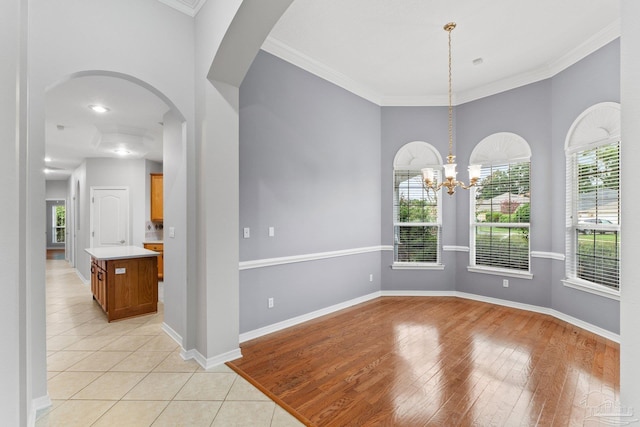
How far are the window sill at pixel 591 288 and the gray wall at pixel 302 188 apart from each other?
2.54 metres

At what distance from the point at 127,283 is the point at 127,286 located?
1.6 inches

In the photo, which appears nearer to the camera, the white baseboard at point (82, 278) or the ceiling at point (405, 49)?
the ceiling at point (405, 49)

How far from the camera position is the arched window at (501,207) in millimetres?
4348

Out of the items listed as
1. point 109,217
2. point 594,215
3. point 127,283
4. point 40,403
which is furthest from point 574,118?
point 109,217

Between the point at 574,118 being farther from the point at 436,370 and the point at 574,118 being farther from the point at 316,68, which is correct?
the point at 436,370

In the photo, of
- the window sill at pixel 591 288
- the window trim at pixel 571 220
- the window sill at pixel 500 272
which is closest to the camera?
the window sill at pixel 591 288

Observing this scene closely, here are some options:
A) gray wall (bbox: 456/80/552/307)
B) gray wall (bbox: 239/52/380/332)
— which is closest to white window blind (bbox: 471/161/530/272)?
gray wall (bbox: 456/80/552/307)

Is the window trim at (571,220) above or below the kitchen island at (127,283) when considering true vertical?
above

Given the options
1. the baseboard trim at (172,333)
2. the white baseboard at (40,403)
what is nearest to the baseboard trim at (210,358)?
the baseboard trim at (172,333)

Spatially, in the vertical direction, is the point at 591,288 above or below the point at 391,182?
below

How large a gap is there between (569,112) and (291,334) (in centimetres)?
443

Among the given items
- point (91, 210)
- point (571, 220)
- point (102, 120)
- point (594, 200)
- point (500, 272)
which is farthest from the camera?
point (91, 210)

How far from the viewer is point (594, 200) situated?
3.57 m

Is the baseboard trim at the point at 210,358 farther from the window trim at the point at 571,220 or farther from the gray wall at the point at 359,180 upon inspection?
the window trim at the point at 571,220
